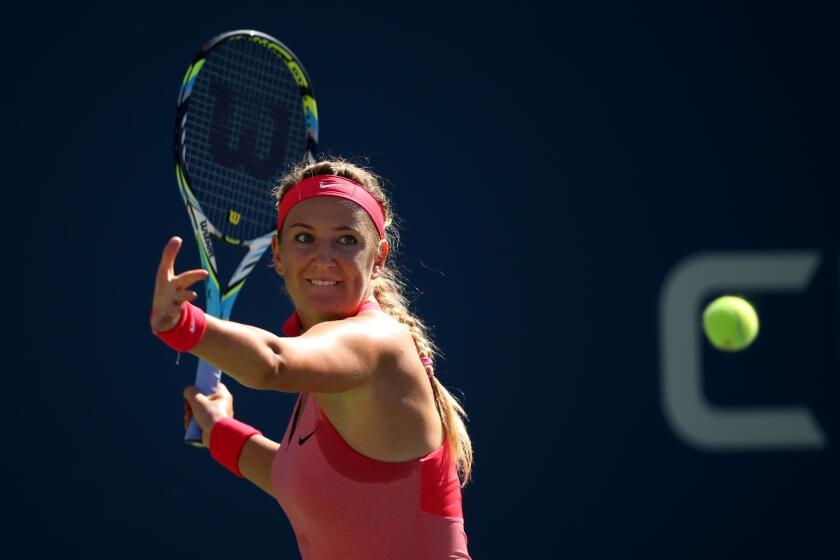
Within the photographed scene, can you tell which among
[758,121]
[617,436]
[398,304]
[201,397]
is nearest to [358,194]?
[398,304]

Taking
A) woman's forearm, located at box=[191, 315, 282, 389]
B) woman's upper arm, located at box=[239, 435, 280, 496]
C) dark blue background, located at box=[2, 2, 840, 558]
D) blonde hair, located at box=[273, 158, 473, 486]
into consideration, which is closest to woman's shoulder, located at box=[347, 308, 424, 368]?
blonde hair, located at box=[273, 158, 473, 486]

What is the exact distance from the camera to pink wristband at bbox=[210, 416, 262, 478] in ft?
9.08

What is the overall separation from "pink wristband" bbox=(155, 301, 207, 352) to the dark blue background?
2753 millimetres

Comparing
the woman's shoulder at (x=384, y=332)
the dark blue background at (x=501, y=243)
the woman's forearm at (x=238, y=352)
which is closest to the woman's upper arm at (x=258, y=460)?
the woman's shoulder at (x=384, y=332)

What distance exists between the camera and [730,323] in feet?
14.8

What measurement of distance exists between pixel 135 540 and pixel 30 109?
1.62m

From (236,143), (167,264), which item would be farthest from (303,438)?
(236,143)

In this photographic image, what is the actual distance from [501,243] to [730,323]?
3.02ft

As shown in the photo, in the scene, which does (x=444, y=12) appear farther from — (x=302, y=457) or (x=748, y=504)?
(x=302, y=457)

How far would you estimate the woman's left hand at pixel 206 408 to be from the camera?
280 cm

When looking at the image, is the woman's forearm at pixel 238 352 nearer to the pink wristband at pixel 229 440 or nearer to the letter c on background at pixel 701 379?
the pink wristband at pixel 229 440

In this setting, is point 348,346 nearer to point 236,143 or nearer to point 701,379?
point 236,143

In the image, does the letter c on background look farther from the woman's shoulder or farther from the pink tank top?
the woman's shoulder

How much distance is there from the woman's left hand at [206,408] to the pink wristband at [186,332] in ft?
3.96
